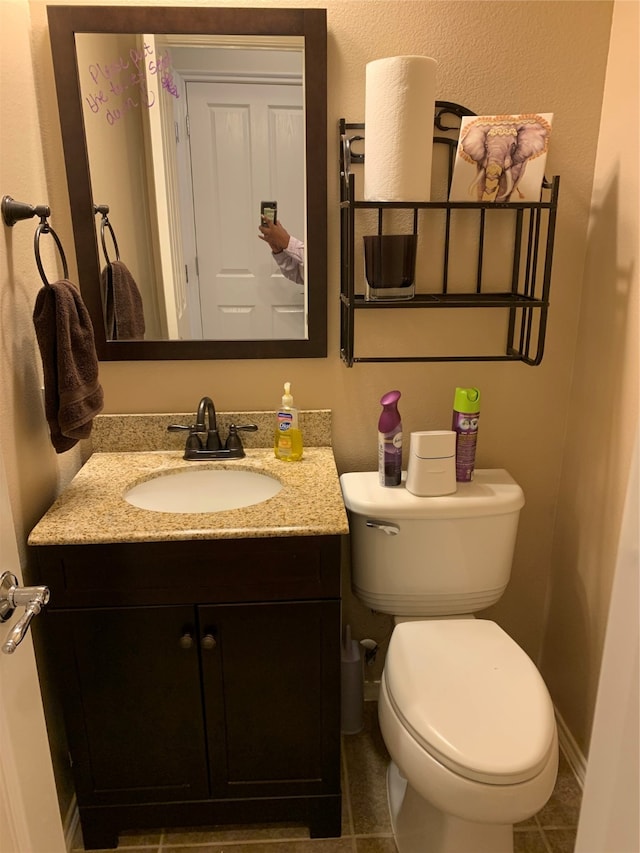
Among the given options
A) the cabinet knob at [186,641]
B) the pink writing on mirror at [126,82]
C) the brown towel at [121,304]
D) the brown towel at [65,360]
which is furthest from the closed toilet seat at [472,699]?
the pink writing on mirror at [126,82]

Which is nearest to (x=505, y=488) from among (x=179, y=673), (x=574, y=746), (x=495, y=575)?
(x=495, y=575)

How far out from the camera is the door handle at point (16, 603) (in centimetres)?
80

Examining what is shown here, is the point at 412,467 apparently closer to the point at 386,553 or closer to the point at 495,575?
the point at 386,553

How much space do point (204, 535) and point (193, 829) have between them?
0.86m

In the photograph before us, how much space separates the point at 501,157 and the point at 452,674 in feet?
3.82

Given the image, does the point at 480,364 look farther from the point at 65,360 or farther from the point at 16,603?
the point at 16,603

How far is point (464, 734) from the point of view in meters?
1.19

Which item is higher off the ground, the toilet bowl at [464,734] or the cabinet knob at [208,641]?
the cabinet knob at [208,641]

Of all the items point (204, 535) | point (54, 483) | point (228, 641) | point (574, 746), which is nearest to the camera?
point (204, 535)

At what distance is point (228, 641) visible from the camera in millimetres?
1360

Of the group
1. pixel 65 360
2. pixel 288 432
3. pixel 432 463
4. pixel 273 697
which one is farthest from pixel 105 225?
pixel 273 697

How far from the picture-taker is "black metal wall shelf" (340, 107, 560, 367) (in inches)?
56.9

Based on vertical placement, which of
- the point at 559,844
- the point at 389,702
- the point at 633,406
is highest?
the point at 633,406

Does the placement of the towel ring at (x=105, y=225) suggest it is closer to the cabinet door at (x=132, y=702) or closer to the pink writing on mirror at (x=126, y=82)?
the pink writing on mirror at (x=126, y=82)
